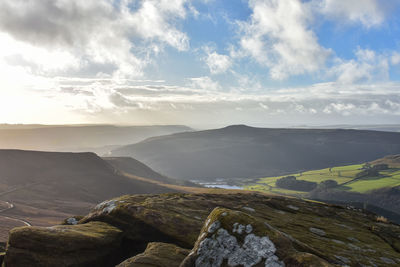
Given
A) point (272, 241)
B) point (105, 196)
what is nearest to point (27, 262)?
point (272, 241)

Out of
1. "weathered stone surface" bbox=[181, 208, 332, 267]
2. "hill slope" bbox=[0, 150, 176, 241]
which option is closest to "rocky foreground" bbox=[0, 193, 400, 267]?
"weathered stone surface" bbox=[181, 208, 332, 267]

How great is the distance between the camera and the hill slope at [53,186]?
12825cm

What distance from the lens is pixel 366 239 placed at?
19297 millimetres

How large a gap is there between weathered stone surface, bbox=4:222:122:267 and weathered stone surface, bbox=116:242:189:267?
2.93 metres

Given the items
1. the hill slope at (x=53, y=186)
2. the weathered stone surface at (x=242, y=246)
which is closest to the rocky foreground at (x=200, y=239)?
the weathered stone surface at (x=242, y=246)

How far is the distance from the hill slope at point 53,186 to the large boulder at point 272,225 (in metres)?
109

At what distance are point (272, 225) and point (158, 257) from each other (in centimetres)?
917

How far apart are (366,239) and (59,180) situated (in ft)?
621

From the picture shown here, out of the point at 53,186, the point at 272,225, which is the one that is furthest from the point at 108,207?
the point at 53,186

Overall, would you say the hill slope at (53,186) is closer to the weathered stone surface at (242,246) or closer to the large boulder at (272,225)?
the large boulder at (272,225)

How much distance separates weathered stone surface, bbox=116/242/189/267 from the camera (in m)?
12.3

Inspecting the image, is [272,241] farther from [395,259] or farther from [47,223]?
[47,223]

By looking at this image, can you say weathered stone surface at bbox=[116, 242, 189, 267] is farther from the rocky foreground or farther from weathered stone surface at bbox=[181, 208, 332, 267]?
weathered stone surface at bbox=[181, 208, 332, 267]

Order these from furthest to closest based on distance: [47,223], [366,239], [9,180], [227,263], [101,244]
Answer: [9,180] < [47,223] < [366,239] < [101,244] < [227,263]
